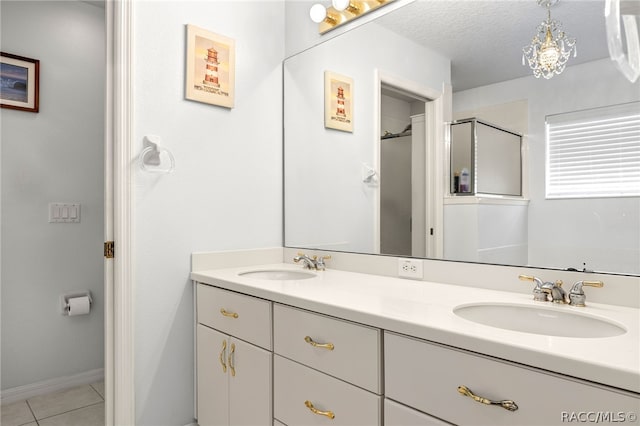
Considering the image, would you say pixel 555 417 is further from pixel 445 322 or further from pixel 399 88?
pixel 399 88

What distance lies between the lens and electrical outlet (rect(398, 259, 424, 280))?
1614 millimetres

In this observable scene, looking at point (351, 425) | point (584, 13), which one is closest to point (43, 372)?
→ point (351, 425)

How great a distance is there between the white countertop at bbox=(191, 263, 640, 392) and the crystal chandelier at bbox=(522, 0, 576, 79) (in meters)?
0.75

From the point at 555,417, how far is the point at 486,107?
41.6 inches

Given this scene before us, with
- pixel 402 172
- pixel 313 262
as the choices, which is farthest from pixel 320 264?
pixel 402 172

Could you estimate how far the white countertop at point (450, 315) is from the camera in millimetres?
722

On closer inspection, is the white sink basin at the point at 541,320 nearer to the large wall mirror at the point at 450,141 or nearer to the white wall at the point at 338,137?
the large wall mirror at the point at 450,141

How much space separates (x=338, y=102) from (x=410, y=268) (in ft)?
3.10

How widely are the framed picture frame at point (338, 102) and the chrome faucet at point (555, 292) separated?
116 centimetres

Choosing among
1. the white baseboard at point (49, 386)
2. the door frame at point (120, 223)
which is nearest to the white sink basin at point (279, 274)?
the door frame at point (120, 223)

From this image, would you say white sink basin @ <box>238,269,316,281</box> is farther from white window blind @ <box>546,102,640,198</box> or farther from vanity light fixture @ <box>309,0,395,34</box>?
vanity light fixture @ <box>309,0,395,34</box>

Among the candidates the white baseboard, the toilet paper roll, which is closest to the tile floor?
the white baseboard

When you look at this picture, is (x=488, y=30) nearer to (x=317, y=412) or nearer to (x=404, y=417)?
(x=404, y=417)

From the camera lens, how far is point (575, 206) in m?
1.24
